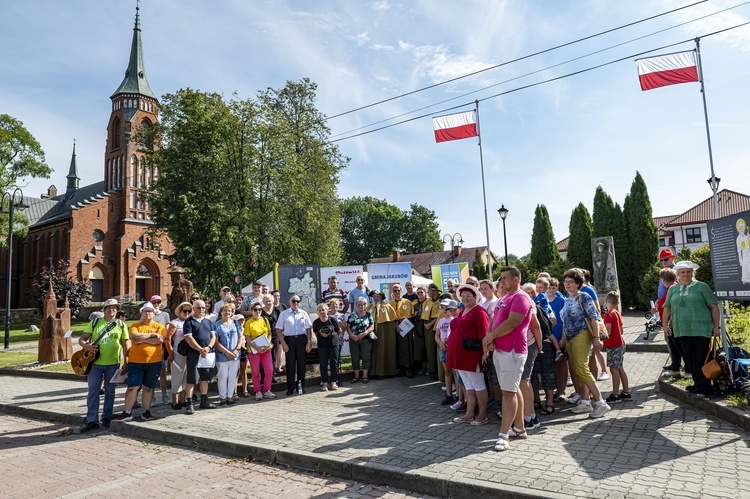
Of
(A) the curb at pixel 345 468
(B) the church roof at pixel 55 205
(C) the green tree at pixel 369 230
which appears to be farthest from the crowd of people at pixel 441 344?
(C) the green tree at pixel 369 230

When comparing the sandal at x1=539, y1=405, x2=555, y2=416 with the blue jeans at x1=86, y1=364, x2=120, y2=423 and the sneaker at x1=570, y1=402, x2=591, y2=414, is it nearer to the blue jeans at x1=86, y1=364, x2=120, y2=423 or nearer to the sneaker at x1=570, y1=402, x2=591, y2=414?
the sneaker at x1=570, y1=402, x2=591, y2=414

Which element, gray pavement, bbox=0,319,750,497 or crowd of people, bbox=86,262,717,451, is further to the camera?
crowd of people, bbox=86,262,717,451

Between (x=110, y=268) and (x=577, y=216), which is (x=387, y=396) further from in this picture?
(x=110, y=268)

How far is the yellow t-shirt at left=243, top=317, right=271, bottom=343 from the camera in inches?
347

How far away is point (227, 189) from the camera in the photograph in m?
23.7

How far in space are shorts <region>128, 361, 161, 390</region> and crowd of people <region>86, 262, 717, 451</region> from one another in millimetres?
15

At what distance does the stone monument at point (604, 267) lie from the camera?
1947cm

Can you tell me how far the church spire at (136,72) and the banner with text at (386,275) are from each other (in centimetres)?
5283

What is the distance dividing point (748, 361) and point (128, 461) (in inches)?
327

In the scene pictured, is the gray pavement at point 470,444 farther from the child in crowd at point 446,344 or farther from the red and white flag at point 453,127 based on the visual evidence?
the red and white flag at point 453,127

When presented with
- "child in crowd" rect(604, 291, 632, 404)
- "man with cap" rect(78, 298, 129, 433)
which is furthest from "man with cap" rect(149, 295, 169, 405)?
"child in crowd" rect(604, 291, 632, 404)

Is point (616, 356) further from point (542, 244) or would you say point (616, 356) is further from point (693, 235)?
point (693, 235)

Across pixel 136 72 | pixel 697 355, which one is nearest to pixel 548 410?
pixel 697 355

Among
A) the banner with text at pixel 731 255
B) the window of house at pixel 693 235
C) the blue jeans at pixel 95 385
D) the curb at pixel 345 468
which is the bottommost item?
the curb at pixel 345 468
